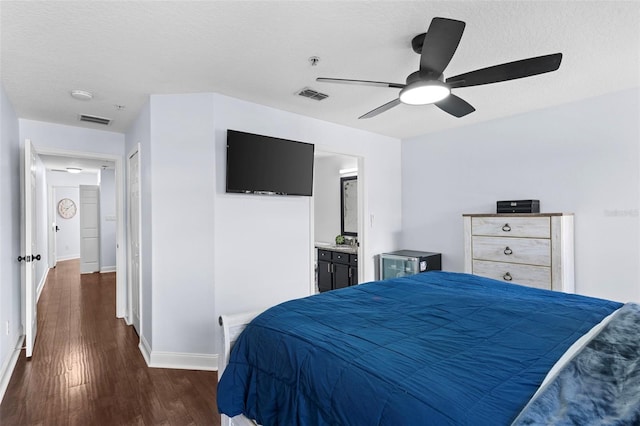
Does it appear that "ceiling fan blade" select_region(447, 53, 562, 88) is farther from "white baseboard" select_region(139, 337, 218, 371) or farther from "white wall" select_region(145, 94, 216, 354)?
"white baseboard" select_region(139, 337, 218, 371)

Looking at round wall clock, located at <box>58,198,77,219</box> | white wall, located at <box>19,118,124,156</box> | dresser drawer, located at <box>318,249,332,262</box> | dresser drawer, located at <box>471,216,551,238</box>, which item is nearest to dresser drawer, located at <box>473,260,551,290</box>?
dresser drawer, located at <box>471,216,551,238</box>

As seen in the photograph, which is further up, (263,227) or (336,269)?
(263,227)

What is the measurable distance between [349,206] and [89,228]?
242 inches

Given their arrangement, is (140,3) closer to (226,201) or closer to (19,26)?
(19,26)

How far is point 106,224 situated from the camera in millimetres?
7297

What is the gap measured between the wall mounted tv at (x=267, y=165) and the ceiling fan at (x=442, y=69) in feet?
4.19

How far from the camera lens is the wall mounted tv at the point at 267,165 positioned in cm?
293

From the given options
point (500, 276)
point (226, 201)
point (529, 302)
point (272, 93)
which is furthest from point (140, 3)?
point (500, 276)

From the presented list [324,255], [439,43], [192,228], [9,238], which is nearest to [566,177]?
[439,43]

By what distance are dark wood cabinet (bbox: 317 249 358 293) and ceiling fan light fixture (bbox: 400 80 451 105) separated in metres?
2.84

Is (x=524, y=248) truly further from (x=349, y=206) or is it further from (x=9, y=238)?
(x=9, y=238)

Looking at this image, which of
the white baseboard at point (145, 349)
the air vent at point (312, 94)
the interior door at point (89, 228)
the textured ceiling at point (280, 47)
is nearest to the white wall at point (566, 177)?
the textured ceiling at point (280, 47)

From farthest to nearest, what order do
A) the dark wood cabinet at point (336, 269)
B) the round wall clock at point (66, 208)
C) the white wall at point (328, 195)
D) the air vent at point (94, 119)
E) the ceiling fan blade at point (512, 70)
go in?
the round wall clock at point (66, 208)
the white wall at point (328, 195)
the dark wood cabinet at point (336, 269)
the air vent at point (94, 119)
the ceiling fan blade at point (512, 70)

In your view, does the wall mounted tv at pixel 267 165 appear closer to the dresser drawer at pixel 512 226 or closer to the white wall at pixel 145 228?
the white wall at pixel 145 228
